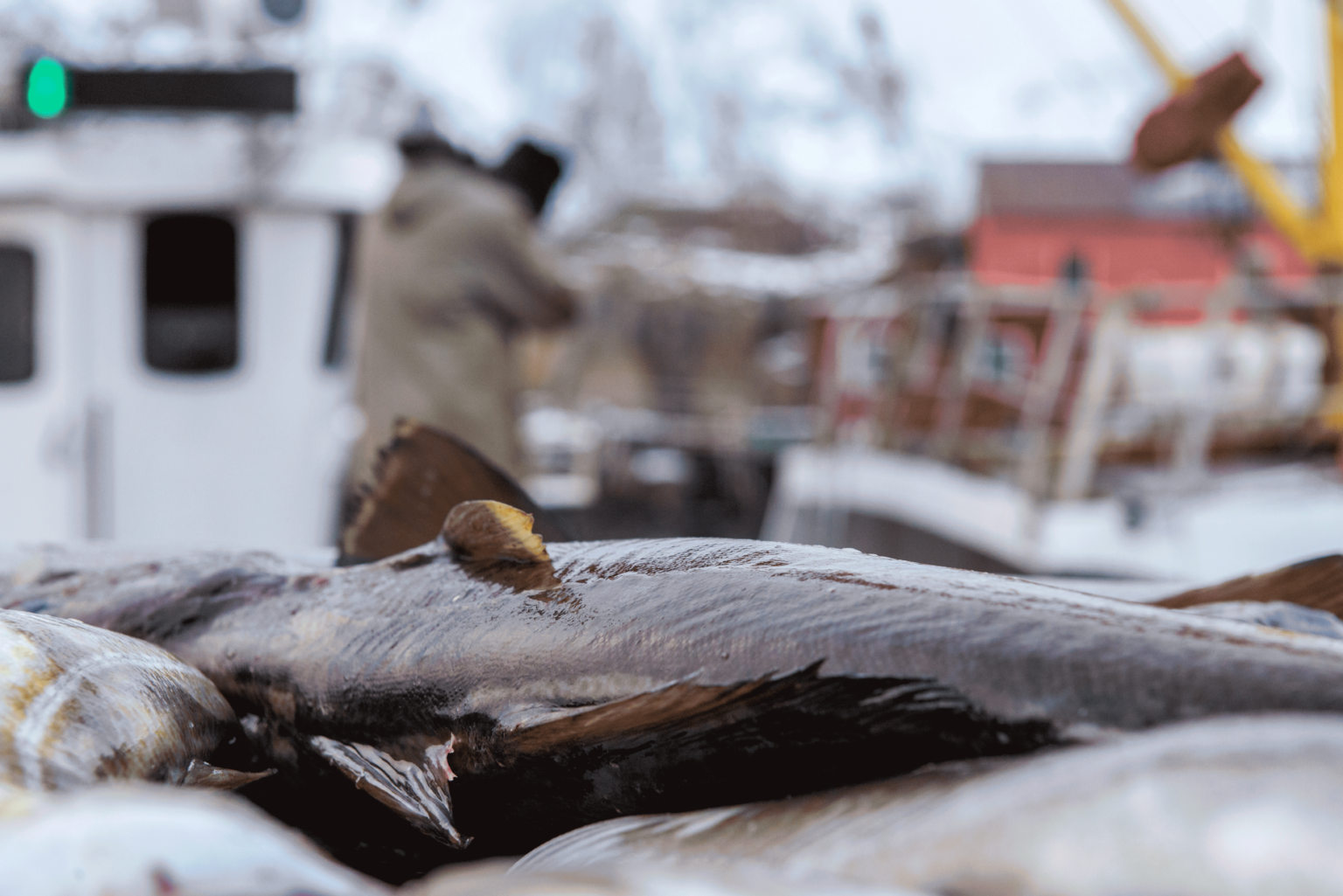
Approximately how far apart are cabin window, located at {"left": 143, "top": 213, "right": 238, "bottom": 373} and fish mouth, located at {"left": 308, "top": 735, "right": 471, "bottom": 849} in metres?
4.30

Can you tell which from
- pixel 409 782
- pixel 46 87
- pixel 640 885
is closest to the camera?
pixel 640 885

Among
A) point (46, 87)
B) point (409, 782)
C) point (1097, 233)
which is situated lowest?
point (409, 782)

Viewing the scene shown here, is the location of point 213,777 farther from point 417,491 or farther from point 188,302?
point 188,302

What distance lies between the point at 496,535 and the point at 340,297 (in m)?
4.49

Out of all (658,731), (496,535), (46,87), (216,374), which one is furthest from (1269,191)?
(658,731)

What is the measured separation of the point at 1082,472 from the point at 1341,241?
528 centimetres

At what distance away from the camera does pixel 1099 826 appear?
1.73ft

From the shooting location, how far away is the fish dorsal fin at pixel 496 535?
90 centimetres

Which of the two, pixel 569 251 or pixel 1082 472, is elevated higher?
pixel 569 251

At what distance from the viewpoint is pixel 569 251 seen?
22922 mm

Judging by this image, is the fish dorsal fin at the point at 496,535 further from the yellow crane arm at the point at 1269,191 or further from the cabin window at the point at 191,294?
the yellow crane arm at the point at 1269,191

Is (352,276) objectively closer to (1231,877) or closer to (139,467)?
(139,467)

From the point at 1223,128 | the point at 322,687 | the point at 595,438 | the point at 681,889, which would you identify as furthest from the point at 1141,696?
the point at 595,438

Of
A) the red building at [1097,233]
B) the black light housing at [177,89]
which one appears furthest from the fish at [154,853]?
the red building at [1097,233]
